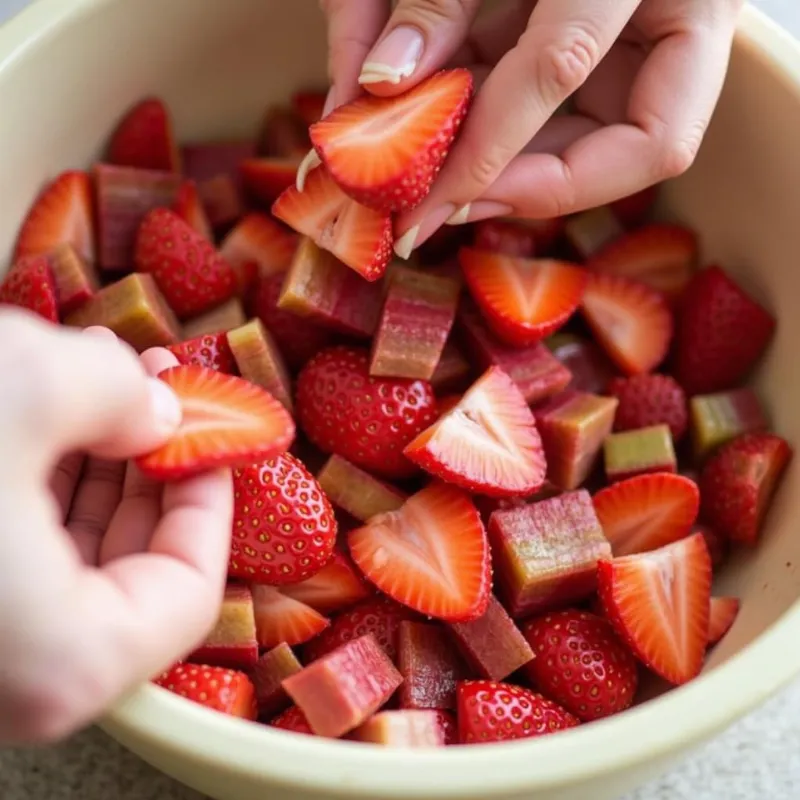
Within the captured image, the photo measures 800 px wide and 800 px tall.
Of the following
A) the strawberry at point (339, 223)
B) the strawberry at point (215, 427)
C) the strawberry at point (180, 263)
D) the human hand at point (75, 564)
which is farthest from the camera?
the strawberry at point (180, 263)

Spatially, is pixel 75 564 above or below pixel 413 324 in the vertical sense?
above

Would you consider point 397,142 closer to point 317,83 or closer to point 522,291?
point 522,291

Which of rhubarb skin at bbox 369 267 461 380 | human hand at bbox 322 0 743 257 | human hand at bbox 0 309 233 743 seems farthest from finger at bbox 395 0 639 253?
human hand at bbox 0 309 233 743

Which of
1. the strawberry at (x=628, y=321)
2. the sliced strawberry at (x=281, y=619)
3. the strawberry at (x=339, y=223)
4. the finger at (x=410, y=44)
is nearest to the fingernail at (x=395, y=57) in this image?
the finger at (x=410, y=44)

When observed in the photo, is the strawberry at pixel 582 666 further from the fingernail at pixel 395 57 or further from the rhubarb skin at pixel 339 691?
the fingernail at pixel 395 57

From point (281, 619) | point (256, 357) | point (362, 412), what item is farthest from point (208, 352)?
point (281, 619)
